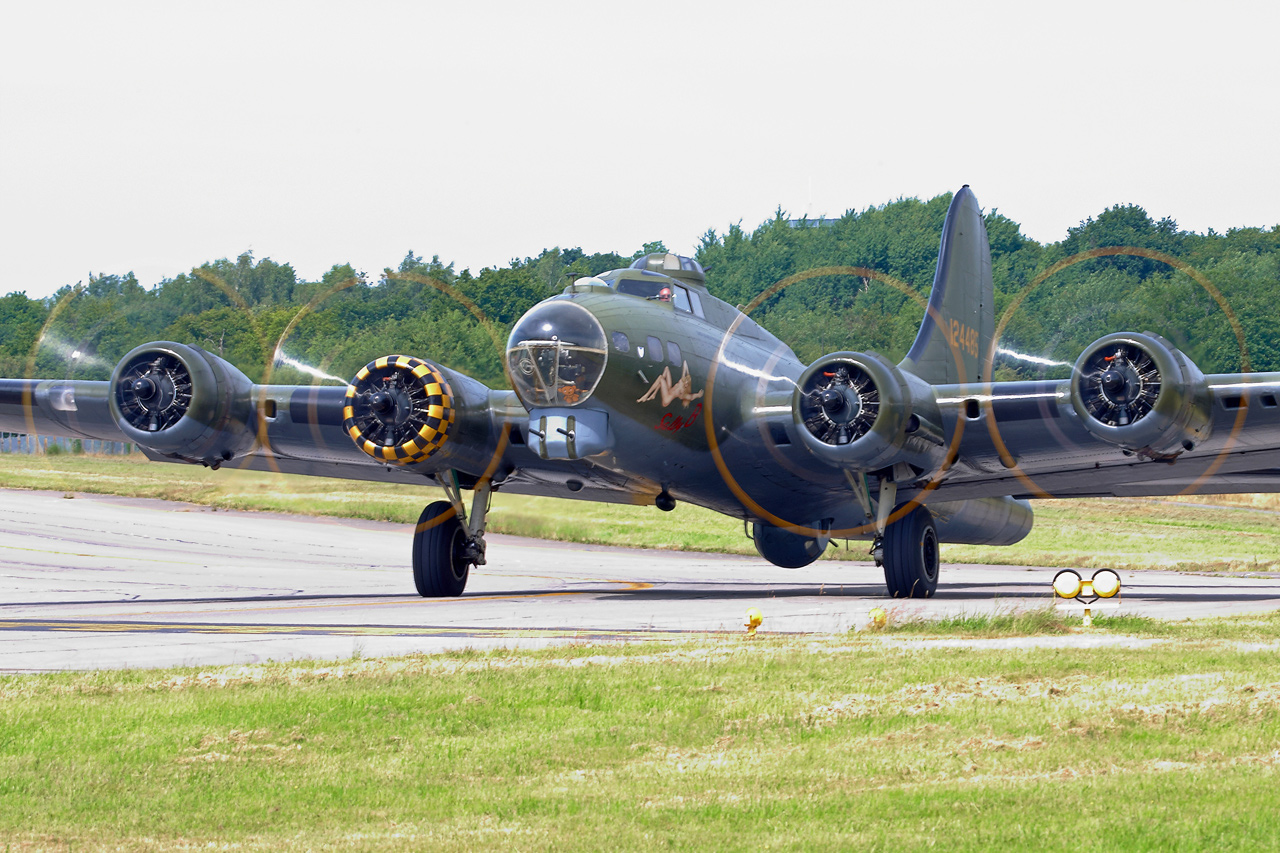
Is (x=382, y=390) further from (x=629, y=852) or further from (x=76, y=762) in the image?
(x=629, y=852)

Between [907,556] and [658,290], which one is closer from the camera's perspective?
[658,290]

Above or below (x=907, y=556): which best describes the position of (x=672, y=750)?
below

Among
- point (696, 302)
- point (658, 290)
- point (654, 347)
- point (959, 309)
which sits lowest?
point (654, 347)

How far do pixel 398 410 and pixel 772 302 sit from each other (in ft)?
251

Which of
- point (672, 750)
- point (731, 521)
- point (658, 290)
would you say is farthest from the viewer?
point (731, 521)

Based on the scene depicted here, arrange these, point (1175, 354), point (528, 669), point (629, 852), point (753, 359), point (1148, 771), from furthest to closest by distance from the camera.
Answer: point (753, 359) < point (1175, 354) < point (528, 669) < point (1148, 771) < point (629, 852)

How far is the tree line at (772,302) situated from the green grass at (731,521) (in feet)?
21.6

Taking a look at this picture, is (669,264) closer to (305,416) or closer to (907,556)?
(907,556)

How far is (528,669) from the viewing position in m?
13.4

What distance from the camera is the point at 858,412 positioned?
901 inches

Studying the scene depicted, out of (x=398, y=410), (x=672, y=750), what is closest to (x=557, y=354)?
(x=398, y=410)

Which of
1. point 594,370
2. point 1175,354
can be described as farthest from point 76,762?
point 1175,354

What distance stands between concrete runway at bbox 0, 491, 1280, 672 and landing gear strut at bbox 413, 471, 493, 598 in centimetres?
64

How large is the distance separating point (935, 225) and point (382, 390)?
98.0m
